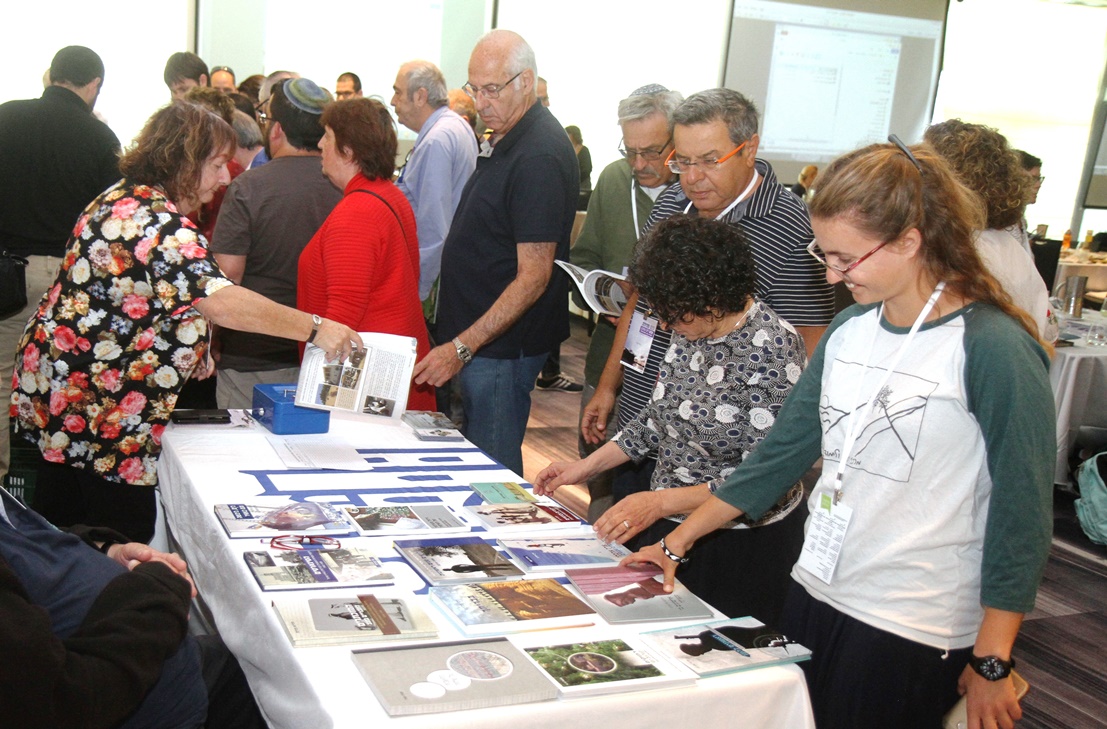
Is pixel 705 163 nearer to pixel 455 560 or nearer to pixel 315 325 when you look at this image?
pixel 315 325

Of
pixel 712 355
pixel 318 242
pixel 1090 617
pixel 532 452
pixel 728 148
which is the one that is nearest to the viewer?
pixel 712 355

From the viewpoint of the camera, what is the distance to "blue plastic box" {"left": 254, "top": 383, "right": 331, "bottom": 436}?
2389mm

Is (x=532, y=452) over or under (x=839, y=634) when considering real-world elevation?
under

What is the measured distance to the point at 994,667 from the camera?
133 centimetres

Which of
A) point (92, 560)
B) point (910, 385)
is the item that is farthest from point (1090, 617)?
point (92, 560)

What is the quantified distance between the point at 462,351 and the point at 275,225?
0.74 m

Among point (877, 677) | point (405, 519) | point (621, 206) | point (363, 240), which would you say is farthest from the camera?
point (621, 206)

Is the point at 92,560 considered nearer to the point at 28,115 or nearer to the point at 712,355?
the point at 712,355

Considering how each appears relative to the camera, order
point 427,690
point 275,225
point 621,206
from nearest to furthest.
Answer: point 427,690 < point 275,225 < point 621,206

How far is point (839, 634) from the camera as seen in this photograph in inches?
59.0

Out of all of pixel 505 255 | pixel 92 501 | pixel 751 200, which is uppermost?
pixel 751 200

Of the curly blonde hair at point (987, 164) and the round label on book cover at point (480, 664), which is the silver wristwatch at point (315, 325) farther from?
the curly blonde hair at point (987, 164)

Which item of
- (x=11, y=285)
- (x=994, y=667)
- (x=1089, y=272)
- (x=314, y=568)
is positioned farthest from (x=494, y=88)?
(x=1089, y=272)

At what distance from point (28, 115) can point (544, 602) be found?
116 inches
